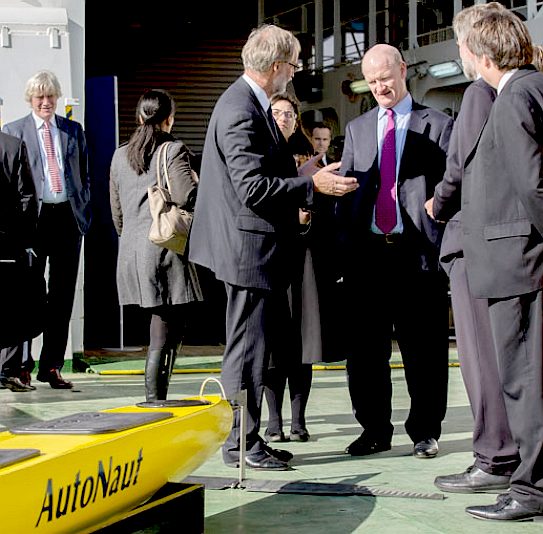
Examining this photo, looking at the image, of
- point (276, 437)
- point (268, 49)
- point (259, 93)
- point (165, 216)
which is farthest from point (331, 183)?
point (276, 437)

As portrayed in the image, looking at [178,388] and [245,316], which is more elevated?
[245,316]

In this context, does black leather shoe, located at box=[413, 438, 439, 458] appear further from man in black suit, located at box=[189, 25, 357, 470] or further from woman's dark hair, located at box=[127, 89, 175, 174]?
woman's dark hair, located at box=[127, 89, 175, 174]

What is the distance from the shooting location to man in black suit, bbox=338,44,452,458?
5.09 m

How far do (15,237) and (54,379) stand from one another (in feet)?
7.72

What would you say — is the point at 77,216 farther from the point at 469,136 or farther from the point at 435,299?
the point at 469,136

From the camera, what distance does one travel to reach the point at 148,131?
18.6 feet

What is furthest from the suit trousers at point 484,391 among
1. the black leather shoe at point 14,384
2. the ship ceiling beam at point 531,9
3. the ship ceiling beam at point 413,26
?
the ship ceiling beam at point 413,26

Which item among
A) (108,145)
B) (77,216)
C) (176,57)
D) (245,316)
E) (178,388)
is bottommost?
(178,388)

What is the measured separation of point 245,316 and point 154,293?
102 cm

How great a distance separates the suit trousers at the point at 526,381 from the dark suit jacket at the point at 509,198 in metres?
0.08

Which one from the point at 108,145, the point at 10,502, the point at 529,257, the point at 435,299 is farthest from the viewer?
the point at 108,145

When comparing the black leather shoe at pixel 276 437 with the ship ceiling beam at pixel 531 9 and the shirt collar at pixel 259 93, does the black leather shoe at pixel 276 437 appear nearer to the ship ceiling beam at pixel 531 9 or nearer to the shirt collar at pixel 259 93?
the shirt collar at pixel 259 93

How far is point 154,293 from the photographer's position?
18.2 feet

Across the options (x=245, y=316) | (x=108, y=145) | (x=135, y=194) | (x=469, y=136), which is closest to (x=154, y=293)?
(x=135, y=194)
